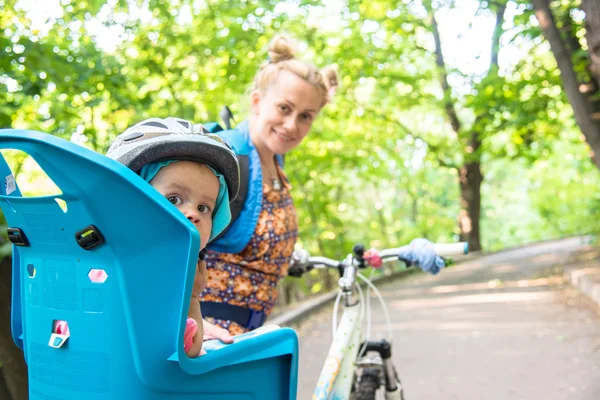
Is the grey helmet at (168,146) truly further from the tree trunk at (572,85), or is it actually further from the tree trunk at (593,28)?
the tree trunk at (572,85)

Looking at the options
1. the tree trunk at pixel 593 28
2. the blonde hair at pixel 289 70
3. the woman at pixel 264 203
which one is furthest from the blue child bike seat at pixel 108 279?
the tree trunk at pixel 593 28

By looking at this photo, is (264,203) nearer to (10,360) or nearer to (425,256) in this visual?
(425,256)

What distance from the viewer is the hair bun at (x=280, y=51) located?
272 centimetres

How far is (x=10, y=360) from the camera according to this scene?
7.45ft

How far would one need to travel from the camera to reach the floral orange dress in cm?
229

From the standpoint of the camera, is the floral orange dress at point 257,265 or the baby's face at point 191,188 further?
the floral orange dress at point 257,265

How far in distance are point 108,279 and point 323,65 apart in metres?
9.93

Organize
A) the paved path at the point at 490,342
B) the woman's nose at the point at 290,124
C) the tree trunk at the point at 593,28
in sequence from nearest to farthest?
the woman's nose at the point at 290,124, the paved path at the point at 490,342, the tree trunk at the point at 593,28

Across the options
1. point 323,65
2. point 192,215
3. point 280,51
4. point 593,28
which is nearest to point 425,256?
point 280,51

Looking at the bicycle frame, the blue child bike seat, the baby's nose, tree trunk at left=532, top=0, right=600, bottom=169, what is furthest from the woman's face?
tree trunk at left=532, top=0, right=600, bottom=169

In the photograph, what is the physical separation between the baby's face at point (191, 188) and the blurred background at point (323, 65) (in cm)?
91

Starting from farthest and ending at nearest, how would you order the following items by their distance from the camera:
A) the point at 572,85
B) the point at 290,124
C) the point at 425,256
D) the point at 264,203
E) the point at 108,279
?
1. the point at 572,85
2. the point at 425,256
3. the point at 290,124
4. the point at 264,203
5. the point at 108,279

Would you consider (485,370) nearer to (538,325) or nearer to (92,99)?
(538,325)

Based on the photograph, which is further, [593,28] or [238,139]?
[593,28]
